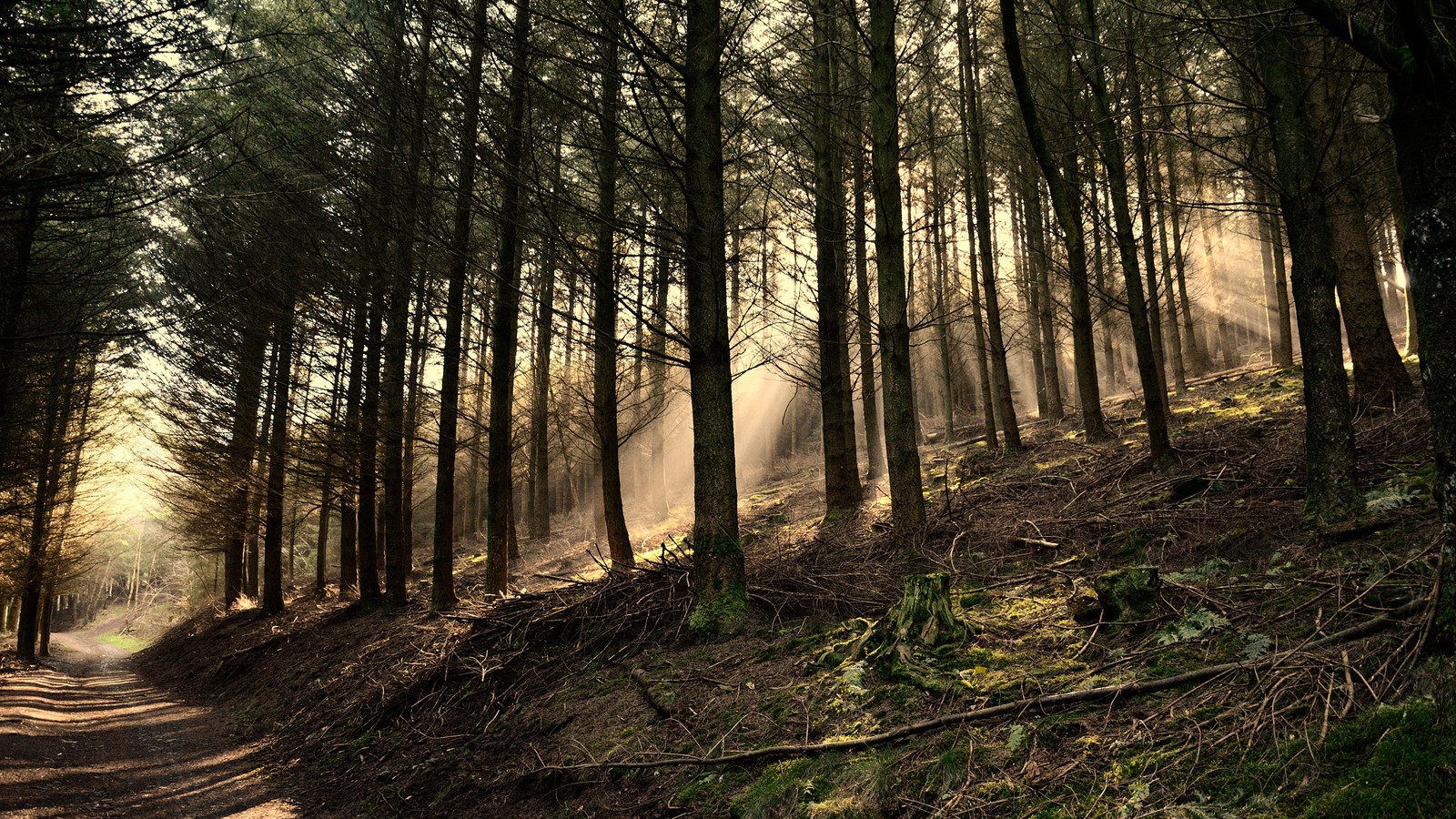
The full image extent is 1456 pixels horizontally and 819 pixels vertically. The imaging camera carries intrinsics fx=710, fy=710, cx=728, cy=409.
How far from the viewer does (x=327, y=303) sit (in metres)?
11.8

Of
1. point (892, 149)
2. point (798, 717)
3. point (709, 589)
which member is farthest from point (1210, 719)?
point (892, 149)

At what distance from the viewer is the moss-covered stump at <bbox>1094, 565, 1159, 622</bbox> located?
3822mm

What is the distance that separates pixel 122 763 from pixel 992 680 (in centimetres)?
957

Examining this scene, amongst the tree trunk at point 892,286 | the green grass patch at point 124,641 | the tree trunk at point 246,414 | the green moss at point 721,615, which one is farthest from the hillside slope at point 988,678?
the green grass patch at point 124,641

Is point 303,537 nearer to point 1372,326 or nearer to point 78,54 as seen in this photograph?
point 78,54

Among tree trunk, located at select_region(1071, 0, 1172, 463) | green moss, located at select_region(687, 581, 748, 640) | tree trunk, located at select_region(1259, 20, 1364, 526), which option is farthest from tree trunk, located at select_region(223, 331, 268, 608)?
tree trunk, located at select_region(1259, 20, 1364, 526)

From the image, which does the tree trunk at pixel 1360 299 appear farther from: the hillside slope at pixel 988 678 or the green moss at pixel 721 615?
the green moss at pixel 721 615

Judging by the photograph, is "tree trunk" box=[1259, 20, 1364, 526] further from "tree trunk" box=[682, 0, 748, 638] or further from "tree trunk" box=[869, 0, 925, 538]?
"tree trunk" box=[682, 0, 748, 638]

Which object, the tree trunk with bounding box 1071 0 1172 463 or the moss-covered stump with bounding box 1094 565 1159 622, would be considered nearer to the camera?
the moss-covered stump with bounding box 1094 565 1159 622

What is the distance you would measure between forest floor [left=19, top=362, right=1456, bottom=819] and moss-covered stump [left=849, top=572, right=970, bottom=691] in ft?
0.14

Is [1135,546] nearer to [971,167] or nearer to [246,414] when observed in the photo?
[971,167]

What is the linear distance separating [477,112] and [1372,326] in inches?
384

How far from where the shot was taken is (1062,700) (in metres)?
3.15

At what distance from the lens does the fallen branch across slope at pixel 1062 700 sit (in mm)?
2766
